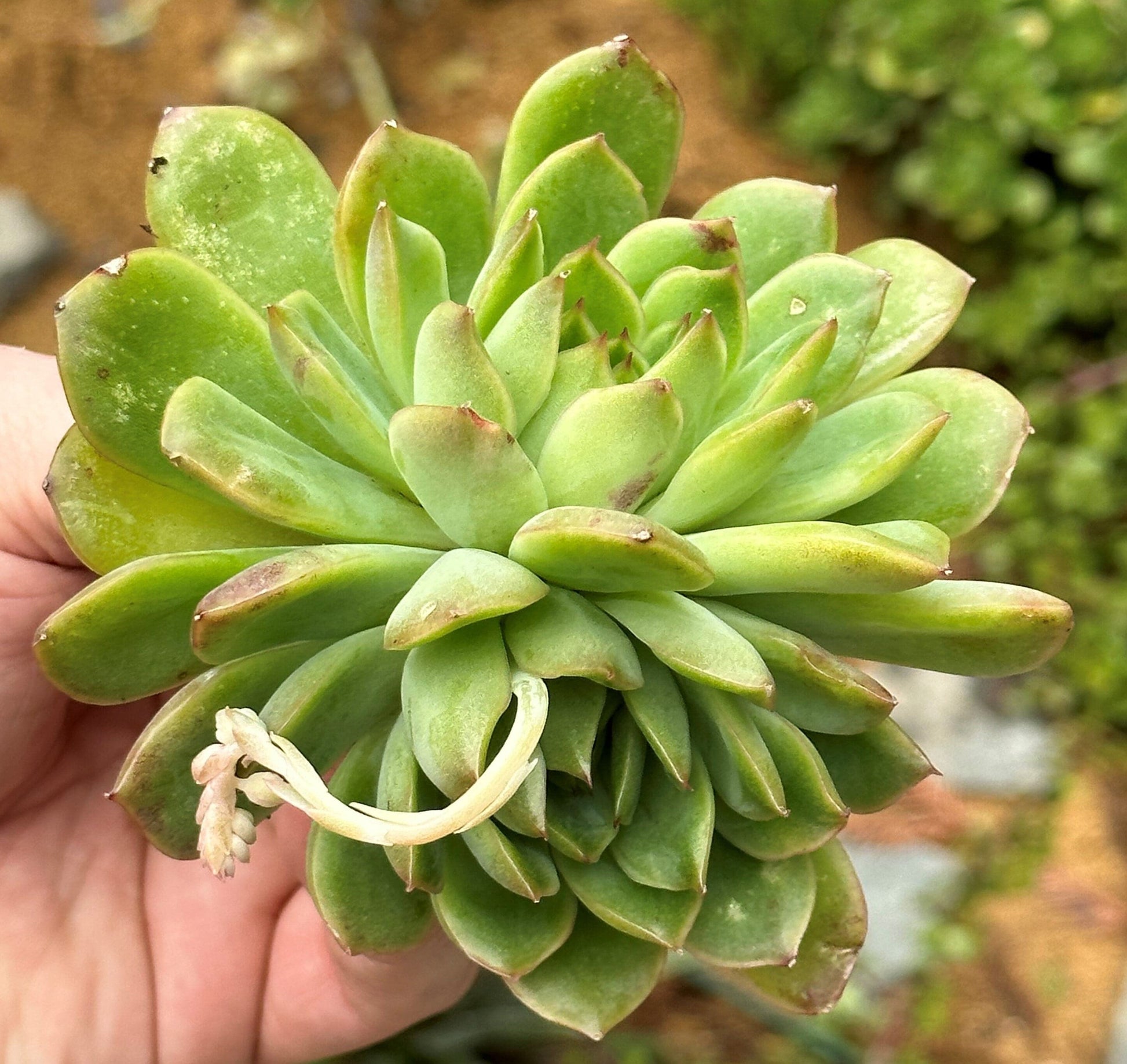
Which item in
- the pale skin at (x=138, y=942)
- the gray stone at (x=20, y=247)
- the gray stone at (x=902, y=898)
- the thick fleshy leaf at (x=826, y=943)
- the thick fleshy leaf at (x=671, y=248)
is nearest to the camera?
the thick fleshy leaf at (x=671, y=248)

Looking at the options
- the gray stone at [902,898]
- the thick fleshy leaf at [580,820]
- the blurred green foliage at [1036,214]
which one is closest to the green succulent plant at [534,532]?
the thick fleshy leaf at [580,820]

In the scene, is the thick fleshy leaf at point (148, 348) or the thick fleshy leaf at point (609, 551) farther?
the thick fleshy leaf at point (148, 348)

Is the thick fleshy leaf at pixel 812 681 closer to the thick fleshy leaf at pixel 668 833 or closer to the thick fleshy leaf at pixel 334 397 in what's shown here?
the thick fleshy leaf at pixel 668 833

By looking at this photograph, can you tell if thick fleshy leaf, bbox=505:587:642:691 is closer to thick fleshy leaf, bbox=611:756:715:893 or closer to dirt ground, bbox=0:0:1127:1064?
thick fleshy leaf, bbox=611:756:715:893

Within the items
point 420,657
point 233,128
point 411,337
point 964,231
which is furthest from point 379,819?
point 964,231

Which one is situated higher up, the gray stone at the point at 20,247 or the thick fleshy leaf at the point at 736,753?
the thick fleshy leaf at the point at 736,753

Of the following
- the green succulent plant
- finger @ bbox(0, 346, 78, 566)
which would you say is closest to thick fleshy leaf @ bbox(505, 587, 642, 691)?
the green succulent plant

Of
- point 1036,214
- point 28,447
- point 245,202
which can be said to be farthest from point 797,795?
point 1036,214

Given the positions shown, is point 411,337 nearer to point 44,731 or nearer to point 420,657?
point 420,657
